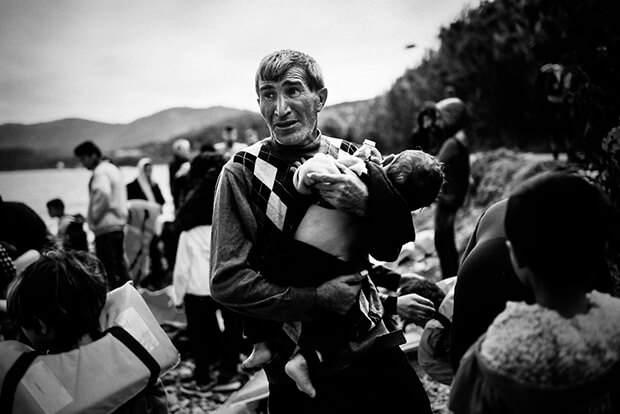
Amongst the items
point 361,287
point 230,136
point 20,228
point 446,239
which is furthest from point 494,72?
point 361,287

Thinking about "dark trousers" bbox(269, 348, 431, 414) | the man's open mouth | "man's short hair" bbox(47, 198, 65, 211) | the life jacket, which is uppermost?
the man's open mouth

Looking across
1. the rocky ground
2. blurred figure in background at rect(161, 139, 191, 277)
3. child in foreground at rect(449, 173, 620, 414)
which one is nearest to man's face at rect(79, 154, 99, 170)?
blurred figure in background at rect(161, 139, 191, 277)

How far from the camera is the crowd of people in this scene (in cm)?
118

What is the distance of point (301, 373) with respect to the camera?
5.09 ft

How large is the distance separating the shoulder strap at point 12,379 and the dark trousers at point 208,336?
2.70 meters

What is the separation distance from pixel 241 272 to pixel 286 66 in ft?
2.35

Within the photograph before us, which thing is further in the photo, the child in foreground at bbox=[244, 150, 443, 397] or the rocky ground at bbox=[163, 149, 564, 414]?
the rocky ground at bbox=[163, 149, 564, 414]

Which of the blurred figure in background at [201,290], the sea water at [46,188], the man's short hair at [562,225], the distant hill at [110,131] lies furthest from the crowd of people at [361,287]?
the distant hill at [110,131]

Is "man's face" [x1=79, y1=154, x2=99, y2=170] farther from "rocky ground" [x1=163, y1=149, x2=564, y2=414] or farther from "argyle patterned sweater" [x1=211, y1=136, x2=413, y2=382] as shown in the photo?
"argyle patterned sweater" [x1=211, y1=136, x2=413, y2=382]

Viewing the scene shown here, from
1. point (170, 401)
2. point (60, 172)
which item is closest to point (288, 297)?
point (170, 401)

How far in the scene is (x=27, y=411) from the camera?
1430 millimetres

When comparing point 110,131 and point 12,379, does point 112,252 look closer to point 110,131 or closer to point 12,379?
point 110,131

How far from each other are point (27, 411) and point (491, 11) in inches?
507

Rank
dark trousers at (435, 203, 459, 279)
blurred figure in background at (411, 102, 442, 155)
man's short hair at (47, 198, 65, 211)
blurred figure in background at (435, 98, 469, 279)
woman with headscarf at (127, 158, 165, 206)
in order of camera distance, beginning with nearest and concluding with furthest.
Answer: blurred figure in background at (435, 98, 469, 279) → dark trousers at (435, 203, 459, 279) → blurred figure in background at (411, 102, 442, 155) → man's short hair at (47, 198, 65, 211) → woman with headscarf at (127, 158, 165, 206)
